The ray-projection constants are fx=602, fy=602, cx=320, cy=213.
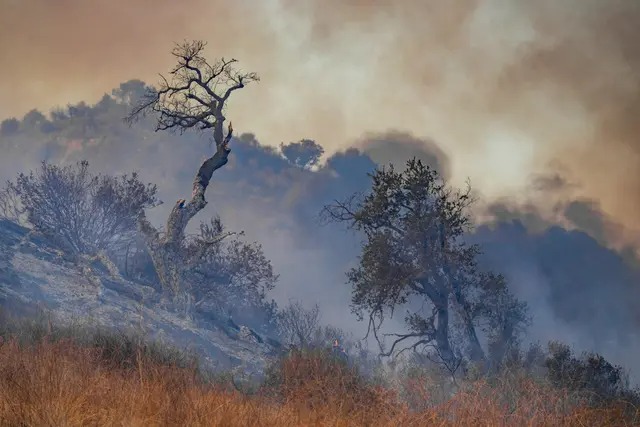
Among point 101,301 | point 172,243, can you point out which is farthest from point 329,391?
point 172,243

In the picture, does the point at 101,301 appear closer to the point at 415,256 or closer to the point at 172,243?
the point at 172,243

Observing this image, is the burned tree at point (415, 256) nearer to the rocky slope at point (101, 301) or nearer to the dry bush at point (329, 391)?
the rocky slope at point (101, 301)

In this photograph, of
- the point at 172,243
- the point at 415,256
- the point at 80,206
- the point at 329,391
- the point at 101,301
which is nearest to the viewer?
the point at 329,391


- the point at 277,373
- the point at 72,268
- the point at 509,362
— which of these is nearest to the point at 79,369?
the point at 277,373

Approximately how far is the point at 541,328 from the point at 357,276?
100753 mm

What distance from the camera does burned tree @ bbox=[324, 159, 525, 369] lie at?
23516mm

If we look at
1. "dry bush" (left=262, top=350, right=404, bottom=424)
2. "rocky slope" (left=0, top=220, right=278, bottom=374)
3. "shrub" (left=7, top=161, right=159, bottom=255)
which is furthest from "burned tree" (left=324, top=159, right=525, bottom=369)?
"shrub" (left=7, top=161, right=159, bottom=255)

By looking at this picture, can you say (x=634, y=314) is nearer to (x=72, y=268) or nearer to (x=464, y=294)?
(x=464, y=294)

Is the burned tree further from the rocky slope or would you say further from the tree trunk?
the tree trunk

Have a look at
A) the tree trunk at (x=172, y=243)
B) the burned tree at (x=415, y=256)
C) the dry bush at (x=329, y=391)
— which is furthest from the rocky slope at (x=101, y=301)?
the dry bush at (x=329, y=391)

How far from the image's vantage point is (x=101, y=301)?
25.8 m

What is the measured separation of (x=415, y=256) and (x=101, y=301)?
531 inches

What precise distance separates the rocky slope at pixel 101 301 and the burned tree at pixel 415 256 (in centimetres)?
595

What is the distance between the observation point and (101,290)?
27016 mm
